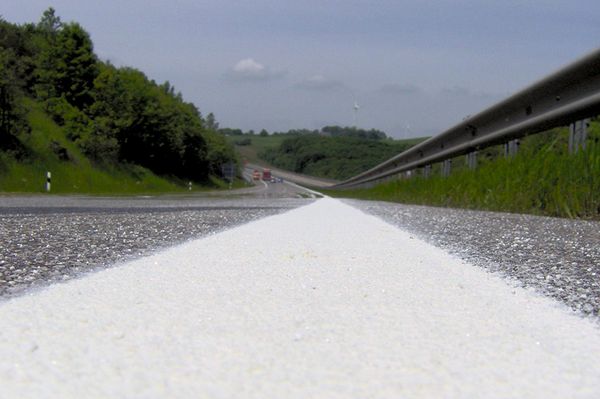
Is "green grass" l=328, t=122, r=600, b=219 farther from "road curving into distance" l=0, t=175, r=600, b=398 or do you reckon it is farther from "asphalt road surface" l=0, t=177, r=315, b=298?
"asphalt road surface" l=0, t=177, r=315, b=298

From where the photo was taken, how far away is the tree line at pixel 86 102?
4413 centimetres

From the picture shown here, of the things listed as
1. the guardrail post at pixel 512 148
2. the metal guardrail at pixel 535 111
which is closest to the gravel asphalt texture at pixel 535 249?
the metal guardrail at pixel 535 111

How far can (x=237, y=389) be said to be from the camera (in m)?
1.14

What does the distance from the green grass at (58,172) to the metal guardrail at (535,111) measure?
2247cm

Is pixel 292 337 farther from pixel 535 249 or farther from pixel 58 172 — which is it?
pixel 58 172

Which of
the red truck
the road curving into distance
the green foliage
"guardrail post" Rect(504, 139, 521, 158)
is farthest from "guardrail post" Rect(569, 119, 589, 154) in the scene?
the red truck

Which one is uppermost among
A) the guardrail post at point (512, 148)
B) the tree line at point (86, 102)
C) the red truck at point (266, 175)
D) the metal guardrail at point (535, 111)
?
the tree line at point (86, 102)

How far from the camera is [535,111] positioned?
885cm

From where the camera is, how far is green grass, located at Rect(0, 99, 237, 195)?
3922 centimetres

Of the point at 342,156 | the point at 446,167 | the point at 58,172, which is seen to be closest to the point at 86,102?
the point at 58,172

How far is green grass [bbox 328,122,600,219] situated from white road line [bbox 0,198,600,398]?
4015 mm

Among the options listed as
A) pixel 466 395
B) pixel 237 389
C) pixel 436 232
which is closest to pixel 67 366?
pixel 237 389

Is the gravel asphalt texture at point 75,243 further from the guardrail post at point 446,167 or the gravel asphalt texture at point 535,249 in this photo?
the guardrail post at point 446,167

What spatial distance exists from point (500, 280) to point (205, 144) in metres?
90.4
